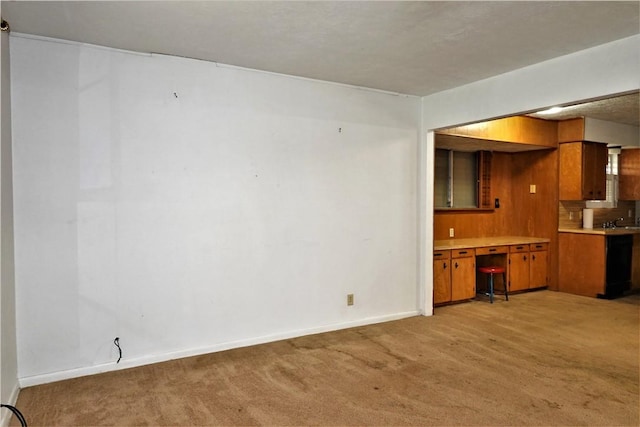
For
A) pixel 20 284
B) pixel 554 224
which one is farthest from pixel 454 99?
pixel 20 284

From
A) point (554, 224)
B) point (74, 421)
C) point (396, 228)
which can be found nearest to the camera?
point (74, 421)

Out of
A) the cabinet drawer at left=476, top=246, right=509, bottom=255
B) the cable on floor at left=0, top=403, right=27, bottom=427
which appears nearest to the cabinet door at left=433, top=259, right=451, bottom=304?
the cabinet drawer at left=476, top=246, right=509, bottom=255

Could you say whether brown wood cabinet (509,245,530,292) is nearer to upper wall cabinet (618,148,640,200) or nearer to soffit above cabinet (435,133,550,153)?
soffit above cabinet (435,133,550,153)

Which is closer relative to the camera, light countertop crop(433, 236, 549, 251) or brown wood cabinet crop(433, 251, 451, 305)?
brown wood cabinet crop(433, 251, 451, 305)

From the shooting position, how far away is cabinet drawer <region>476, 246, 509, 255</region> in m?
5.61

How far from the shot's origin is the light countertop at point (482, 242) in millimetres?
5405

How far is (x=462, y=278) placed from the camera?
5.44m

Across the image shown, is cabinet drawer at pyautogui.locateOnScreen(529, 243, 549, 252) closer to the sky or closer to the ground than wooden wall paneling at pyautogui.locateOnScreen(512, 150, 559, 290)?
closer to the ground

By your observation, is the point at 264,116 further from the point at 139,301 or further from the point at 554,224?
the point at 554,224

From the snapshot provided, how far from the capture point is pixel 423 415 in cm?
266

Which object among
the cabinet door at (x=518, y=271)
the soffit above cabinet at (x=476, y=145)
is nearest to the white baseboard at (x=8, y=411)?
the soffit above cabinet at (x=476, y=145)

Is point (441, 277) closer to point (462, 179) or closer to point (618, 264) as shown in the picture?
point (462, 179)

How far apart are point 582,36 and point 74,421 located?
4255 mm

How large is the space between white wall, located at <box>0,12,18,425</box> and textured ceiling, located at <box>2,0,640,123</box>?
476 millimetres
